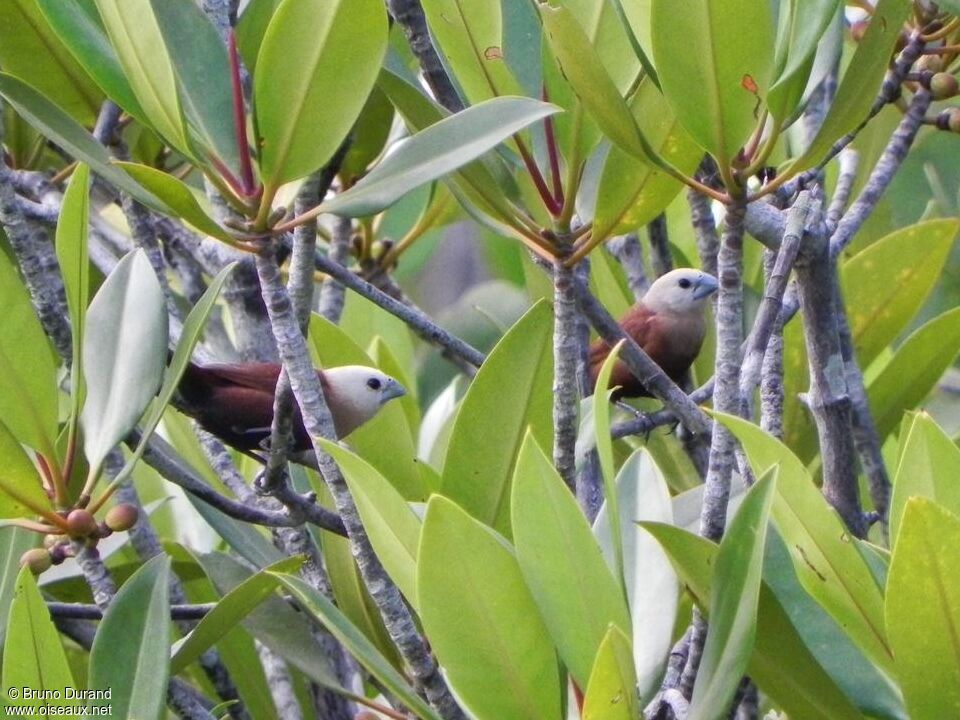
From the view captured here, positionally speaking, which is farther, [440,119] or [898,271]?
[898,271]

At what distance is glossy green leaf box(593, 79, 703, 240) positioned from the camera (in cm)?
159

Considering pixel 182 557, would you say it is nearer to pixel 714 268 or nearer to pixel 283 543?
pixel 283 543

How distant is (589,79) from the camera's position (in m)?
1.37

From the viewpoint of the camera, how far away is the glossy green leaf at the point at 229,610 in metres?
1.44

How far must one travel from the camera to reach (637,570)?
144cm

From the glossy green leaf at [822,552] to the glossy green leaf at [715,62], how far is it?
1.13 ft

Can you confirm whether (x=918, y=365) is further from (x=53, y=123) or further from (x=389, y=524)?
(x=53, y=123)

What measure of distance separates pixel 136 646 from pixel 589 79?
758mm

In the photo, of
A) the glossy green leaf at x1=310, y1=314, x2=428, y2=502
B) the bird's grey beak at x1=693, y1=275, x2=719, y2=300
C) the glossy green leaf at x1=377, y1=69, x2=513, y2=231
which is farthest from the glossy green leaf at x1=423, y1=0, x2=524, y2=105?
the bird's grey beak at x1=693, y1=275, x2=719, y2=300

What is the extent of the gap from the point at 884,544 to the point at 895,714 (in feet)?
2.60

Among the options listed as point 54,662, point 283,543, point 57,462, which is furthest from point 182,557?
point 54,662

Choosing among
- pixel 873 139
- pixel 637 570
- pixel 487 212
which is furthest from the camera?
pixel 873 139

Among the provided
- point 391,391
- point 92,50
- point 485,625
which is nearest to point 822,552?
point 485,625

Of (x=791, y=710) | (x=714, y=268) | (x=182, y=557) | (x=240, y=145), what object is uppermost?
(x=240, y=145)
